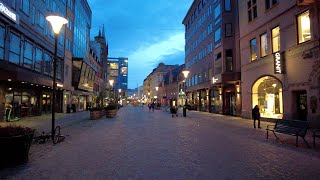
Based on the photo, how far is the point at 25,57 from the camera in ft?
83.4

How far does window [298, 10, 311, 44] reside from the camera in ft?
57.9

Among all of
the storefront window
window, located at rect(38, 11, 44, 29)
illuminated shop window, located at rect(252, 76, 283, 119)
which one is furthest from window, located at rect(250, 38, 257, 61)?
window, located at rect(38, 11, 44, 29)

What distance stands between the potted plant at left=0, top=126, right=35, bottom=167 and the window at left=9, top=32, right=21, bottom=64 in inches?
664

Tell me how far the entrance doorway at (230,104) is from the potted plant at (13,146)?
2897 cm

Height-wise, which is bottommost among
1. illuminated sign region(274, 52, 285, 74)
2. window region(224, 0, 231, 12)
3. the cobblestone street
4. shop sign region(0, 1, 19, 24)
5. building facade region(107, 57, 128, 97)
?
the cobblestone street

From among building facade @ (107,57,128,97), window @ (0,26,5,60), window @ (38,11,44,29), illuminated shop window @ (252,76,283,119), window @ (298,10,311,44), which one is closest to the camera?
window @ (298,10,311,44)

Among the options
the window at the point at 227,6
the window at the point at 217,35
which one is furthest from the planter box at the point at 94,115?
the window at the point at 227,6

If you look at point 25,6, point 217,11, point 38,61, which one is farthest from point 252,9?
point 38,61

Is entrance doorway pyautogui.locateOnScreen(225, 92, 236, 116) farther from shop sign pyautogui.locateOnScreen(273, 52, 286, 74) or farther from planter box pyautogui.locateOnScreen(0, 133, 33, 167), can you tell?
planter box pyautogui.locateOnScreen(0, 133, 33, 167)

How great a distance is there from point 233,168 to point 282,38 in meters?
16.3

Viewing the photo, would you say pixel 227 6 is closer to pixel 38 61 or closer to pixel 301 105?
pixel 301 105

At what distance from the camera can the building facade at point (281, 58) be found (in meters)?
17.0

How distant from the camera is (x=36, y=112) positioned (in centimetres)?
3130

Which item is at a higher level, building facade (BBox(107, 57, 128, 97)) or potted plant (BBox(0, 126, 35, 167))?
building facade (BBox(107, 57, 128, 97))
